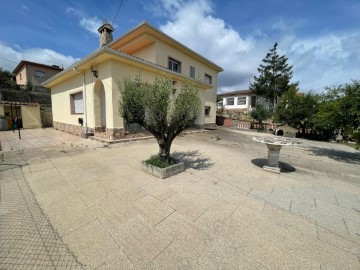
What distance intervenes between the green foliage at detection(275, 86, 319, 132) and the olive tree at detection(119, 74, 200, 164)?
530 inches

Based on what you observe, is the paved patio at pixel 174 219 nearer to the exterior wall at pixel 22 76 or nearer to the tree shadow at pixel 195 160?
the tree shadow at pixel 195 160

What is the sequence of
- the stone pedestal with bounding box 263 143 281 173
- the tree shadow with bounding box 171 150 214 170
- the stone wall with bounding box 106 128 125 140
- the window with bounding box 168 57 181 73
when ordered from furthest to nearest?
the window with bounding box 168 57 181 73, the stone wall with bounding box 106 128 125 140, the tree shadow with bounding box 171 150 214 170, the stone pedestal with bounding box 263 143 281 173

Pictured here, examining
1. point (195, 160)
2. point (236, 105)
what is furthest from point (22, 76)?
point (236, 105)

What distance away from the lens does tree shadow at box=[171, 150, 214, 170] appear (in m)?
5.07

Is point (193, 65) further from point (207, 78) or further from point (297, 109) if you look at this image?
point (297, 109)

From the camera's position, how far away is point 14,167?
445 cm

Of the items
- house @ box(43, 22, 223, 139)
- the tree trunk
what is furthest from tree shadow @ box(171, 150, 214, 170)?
house @ box(43, 22, 223, 139)

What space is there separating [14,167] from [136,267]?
5.12m

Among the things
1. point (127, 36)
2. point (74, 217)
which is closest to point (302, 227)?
point (74, 217)

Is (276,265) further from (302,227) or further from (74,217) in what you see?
(74,217)

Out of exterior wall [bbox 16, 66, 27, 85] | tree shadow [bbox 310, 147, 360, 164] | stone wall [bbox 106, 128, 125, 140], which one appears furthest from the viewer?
exterior wall [bbox 16, 66, 27, 85]

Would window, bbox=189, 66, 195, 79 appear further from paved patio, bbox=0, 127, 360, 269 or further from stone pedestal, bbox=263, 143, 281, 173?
paved patio, bbox=0, 127, 360, 269

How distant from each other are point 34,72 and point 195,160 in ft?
103

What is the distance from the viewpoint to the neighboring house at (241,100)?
96.0ft
